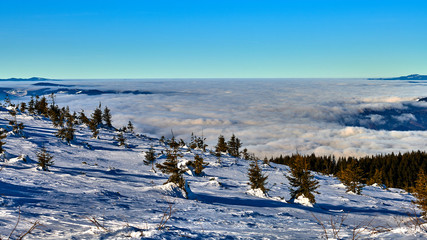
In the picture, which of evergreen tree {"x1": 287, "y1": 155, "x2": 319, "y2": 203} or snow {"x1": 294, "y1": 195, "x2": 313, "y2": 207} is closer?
snow {"x1": 294, "y1": 195, "x2": 313, "y2": 207}

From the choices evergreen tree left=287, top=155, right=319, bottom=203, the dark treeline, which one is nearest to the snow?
evergreen tree left=287, top=155, right=319, bottom=203

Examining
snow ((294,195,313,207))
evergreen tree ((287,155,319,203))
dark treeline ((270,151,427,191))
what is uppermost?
evergreen tree ((287,155,319,203))

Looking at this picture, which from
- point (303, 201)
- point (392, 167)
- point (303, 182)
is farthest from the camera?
point (392, 167)

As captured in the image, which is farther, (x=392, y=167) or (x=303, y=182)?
(x=392, y=167)

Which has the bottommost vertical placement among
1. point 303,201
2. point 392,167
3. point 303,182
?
point 392,167

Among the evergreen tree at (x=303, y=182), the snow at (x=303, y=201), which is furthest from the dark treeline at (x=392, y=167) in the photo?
the snow at (x=303, y=201)

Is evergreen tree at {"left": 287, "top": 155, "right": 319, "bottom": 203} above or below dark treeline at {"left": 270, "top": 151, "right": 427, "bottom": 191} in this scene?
above

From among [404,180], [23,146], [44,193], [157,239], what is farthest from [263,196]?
[404,180]

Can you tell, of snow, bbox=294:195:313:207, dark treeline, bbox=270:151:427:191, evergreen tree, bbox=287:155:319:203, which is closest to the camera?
snow, bbox=294:195:313:207

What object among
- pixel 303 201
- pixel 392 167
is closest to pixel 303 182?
pixel 303 201

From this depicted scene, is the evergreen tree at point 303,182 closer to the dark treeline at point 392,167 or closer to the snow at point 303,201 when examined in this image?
the snow at point 303,201

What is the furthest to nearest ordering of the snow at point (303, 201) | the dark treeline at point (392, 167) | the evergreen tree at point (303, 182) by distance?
the dark treeline at point (392, 167) < the evergreen tree at point (303, 182) < the snow at point (303, 201)

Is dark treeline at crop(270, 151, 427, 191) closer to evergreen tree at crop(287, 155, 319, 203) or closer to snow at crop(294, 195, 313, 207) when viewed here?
evergreen tree at crop(287, 155, 319, 203)

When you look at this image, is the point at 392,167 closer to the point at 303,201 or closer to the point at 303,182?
the point at 303,182
